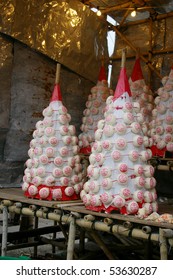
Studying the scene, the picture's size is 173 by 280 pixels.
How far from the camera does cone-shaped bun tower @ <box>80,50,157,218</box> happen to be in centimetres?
396

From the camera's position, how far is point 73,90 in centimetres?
742

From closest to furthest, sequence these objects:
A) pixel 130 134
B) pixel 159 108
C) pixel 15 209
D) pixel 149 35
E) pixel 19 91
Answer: pixel 130 134 → pixel 15 209 → pixel 159 108 → pixel 19 91 → pixel 149 35

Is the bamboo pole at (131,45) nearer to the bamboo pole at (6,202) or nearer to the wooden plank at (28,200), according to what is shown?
the wooden plank at (28,200)

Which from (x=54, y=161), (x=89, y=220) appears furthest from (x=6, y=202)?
(x=89, y=220)

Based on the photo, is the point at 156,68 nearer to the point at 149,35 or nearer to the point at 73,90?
the point at 149,35

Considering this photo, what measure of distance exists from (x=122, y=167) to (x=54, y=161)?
1182 mm

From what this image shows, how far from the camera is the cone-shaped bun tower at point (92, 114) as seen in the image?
7090 millimetres

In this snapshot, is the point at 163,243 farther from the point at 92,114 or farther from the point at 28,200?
the point at 92,114

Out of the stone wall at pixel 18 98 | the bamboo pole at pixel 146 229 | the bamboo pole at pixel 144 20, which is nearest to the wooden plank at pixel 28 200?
the stone wall at pixel 18 98

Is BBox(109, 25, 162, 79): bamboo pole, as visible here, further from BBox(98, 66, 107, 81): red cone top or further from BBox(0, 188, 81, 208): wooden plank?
BBox(0, 188, 81, 208): wooden plank

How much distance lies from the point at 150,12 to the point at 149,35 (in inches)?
17.3

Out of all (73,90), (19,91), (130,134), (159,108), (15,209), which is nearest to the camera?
(130,134)

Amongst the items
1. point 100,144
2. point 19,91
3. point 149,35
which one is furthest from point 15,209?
point 149,35

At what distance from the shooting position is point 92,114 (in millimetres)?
7129
